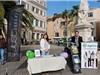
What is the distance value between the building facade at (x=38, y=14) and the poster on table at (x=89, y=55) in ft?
158

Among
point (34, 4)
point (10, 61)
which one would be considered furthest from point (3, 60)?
point (34, 4)

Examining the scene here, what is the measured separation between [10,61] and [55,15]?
239ft

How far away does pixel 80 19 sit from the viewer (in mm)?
18609

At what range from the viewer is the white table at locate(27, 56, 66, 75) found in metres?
10.3

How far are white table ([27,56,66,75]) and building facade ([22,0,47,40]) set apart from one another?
49.1m

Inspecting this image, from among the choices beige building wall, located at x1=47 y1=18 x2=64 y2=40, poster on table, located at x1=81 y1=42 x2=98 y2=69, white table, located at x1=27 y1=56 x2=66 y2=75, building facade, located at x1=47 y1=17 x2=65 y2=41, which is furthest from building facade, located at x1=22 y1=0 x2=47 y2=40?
white table, located at x1=27 y1=56 x2=66 y2=75

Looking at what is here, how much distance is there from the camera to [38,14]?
65.9 m

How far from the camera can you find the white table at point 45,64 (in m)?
10.3

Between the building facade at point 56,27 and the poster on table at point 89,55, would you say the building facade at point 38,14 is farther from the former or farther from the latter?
the poster on table at point 89,55

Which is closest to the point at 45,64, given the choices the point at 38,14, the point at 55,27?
the point at 38,14

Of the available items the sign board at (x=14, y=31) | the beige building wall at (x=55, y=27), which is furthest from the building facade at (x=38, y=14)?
the sign board at (x=14, y=31)

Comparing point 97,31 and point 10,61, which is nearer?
point 10,61

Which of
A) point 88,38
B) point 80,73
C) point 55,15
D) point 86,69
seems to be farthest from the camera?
→ point 55,15

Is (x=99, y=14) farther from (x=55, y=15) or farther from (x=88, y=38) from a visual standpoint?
(x=88, y=38)
